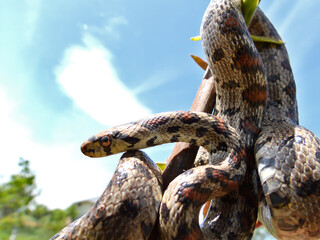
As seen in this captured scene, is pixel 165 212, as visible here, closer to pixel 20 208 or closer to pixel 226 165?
pixel 226 165

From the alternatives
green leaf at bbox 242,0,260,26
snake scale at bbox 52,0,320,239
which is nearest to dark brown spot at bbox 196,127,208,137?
snake scale at bbox 52,0,320,239

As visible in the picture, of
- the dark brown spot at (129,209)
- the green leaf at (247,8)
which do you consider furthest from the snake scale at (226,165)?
the green leaf at (247,8)

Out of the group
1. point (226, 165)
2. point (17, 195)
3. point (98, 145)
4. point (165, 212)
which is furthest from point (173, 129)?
point (17, 195)

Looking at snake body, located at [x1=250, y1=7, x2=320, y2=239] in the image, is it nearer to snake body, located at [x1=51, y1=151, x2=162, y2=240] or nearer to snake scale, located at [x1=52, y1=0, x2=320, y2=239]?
snake scale, located at [x1=52, y1=0, x2=320, y2=239]

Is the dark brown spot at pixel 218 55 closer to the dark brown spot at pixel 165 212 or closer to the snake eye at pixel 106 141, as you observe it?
the snake eye at pixel 106 141

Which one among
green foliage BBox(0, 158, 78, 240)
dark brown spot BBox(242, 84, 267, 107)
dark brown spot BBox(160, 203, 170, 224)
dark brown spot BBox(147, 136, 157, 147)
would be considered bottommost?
dark brown spot BBox(160, 203, 170, 224)

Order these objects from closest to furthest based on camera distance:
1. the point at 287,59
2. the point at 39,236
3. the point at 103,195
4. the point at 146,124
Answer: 1. the point at 103,195
2. the point at 146,124
3. the point at 287,59
4. the point at 39,236

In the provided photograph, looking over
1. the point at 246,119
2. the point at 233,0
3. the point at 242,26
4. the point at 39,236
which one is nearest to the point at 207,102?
the point at 246,119

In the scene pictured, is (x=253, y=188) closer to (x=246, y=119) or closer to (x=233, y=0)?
(x=246, y=119)
